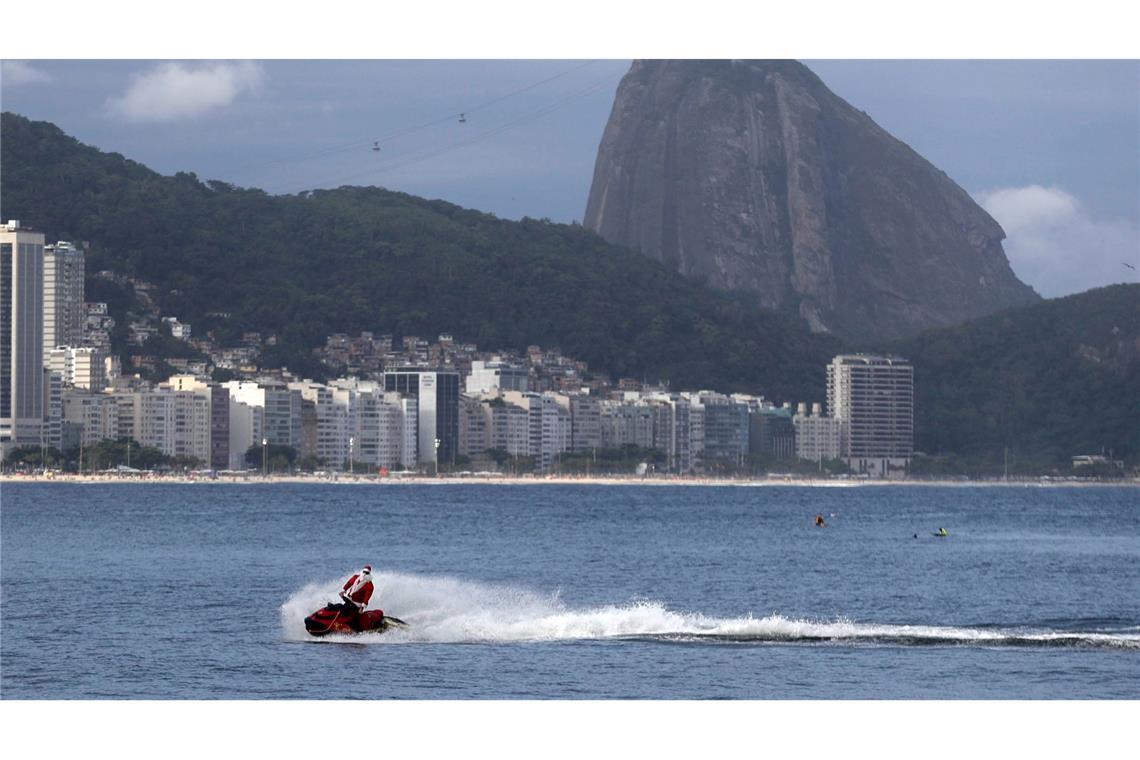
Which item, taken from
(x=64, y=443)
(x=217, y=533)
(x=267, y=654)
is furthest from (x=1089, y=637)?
(x=64, y=443)

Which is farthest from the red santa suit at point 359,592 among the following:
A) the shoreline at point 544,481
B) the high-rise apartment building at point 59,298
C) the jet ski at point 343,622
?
the high-rise apartment building at point 59,298

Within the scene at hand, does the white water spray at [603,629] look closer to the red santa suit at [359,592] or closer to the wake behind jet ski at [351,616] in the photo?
the wake behind jet ski at [351,616]

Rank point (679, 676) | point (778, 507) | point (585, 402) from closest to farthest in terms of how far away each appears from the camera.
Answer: point (679, 676), point (778, 507), point (585, 402)

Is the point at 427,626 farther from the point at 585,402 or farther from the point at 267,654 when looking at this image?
the point at 585,402

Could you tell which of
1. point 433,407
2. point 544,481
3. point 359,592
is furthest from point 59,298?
point 359,592

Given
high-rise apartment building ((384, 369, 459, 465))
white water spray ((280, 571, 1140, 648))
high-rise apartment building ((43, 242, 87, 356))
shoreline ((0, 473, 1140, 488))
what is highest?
high-rise apartment building ((43, 242, 87, 356))

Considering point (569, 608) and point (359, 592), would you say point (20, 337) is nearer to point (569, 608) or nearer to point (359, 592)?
point (569, 608)

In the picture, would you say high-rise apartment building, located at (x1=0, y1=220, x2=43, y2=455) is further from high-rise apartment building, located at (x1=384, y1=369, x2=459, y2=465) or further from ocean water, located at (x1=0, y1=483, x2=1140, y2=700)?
ocean water, located at (x1=0, y1=483, x2=1140, y2=700)

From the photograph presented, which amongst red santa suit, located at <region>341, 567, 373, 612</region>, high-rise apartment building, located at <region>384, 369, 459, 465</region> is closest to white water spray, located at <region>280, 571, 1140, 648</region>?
red santa suit, located at <region>341, 567, 373, 612</region>
